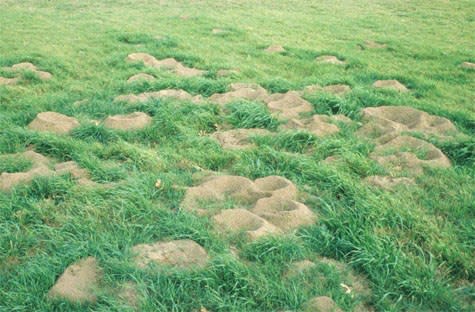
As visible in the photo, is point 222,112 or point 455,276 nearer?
point 455,276

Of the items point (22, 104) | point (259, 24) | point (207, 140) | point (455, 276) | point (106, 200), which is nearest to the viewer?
point (455, 276)

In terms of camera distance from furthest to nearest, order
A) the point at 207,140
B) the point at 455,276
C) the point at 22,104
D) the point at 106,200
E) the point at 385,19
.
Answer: the point at 385,19, the point at 22,104, the point at 207,140, the point at 106,200, the point at 455,276

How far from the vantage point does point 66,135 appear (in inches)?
172

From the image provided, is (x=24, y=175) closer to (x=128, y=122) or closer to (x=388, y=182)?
(x=128, y=122)

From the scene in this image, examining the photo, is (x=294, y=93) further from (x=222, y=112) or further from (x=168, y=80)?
(x=168, y=80)

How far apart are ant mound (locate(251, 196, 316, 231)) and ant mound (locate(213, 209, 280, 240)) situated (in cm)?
8

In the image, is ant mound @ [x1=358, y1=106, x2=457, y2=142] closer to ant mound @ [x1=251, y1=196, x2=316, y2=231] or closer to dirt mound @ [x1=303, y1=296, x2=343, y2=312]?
ant mound @ [x1=251, y1=196, x2=316, y2=231]

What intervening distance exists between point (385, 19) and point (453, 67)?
15.5 feet

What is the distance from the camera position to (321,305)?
2.36m

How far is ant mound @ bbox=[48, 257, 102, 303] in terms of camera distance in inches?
95.5

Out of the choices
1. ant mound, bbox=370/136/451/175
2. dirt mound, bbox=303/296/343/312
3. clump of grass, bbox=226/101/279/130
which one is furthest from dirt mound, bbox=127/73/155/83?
dirt mound, bbox=303/296/343/312

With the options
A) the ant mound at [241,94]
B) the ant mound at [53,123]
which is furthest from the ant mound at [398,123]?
the ant mound at [53,123]

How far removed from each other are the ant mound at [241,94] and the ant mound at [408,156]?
1717 mm

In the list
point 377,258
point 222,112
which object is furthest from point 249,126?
point 377,258
